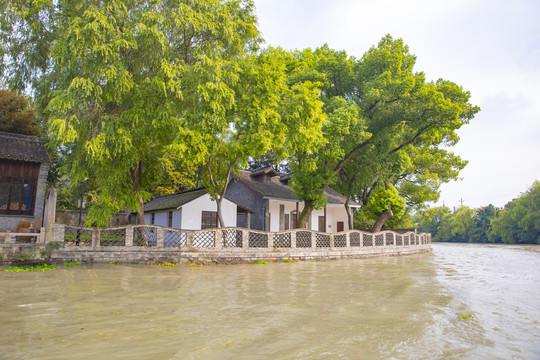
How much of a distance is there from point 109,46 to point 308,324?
12.3m

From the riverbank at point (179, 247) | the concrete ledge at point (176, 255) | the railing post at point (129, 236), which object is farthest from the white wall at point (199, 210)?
the railing post at point (129, 236)

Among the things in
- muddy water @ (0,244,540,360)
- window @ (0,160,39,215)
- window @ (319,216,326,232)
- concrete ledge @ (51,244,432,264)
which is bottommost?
muddy water @ (0,244,540,360)

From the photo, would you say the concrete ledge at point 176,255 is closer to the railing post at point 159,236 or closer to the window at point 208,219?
the railing post at point 159,236

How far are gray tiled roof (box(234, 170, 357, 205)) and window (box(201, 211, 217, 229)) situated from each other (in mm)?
3009

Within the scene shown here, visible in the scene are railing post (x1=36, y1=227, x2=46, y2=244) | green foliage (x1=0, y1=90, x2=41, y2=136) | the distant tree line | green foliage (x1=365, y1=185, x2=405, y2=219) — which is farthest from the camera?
the distant tree line

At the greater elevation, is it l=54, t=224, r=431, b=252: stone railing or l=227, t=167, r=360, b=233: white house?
l=227, t=167, r=360, b=233: white house

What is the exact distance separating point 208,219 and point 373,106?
12388 millimetres

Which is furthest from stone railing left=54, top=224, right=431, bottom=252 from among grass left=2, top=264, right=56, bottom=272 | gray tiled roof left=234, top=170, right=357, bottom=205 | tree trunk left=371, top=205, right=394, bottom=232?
gray tiled roof left=234, top=170, right=357, bottom=205

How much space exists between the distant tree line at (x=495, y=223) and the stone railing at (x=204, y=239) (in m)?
16.1

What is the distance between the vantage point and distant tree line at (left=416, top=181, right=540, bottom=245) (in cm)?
5269

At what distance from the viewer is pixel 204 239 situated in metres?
16.4

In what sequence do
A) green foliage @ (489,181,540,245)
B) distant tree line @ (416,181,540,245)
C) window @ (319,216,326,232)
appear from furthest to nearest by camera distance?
1. distant tree line @ (416,181,540,245)
2. green foliage @ (489,181,540,245)
3. window @ (319,216,326,232)

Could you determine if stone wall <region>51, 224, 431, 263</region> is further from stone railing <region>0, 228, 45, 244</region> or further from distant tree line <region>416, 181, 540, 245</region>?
distant tree line <region>416, 181, 540, 245</region>

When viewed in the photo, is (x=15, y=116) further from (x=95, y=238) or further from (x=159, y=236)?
(x=159, y=236)
